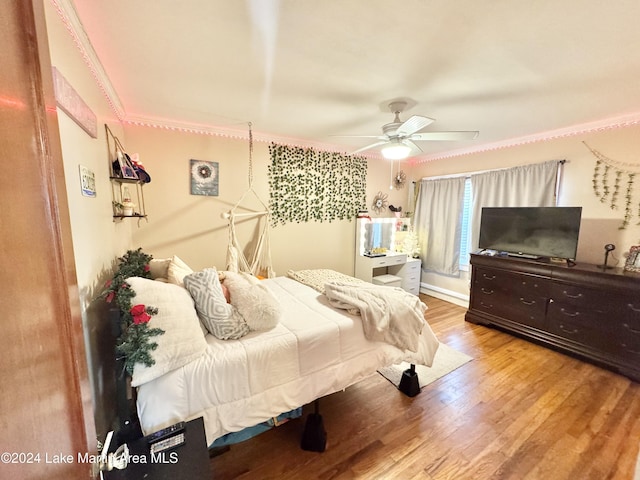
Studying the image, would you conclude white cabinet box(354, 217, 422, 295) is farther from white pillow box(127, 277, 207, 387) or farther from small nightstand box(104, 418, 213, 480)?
small nightstand box(104, 418, 213, 480)

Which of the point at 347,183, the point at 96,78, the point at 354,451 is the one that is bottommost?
the point at 354,451

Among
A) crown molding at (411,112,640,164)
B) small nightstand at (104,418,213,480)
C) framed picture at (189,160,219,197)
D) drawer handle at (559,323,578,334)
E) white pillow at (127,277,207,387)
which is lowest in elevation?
drawer handle at (559,323,578,334)

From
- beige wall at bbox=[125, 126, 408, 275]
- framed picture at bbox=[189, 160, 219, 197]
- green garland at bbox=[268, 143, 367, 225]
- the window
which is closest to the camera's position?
beige wall at bbox=[125, 126, 408, 275]

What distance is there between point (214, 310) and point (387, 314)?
111 centimetres

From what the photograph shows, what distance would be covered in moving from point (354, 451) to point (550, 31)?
255cm

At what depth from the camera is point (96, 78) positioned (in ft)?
5.72

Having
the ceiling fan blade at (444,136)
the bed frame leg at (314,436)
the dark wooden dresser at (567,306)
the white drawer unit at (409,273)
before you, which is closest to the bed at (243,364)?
the bed frame leg at (314,436)

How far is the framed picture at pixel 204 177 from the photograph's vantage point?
9.79 feet

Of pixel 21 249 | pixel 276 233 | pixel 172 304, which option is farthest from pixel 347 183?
pixel 21 249

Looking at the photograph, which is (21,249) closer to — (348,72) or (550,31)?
(348,72)

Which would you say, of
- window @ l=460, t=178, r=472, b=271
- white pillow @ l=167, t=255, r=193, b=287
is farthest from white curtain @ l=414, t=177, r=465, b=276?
white pillow @ l=167, t=255, r=193, b=287

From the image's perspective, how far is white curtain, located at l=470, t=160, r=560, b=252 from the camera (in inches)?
119

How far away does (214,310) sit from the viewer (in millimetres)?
1513

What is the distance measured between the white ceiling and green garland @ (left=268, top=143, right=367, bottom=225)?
35.9 inches
